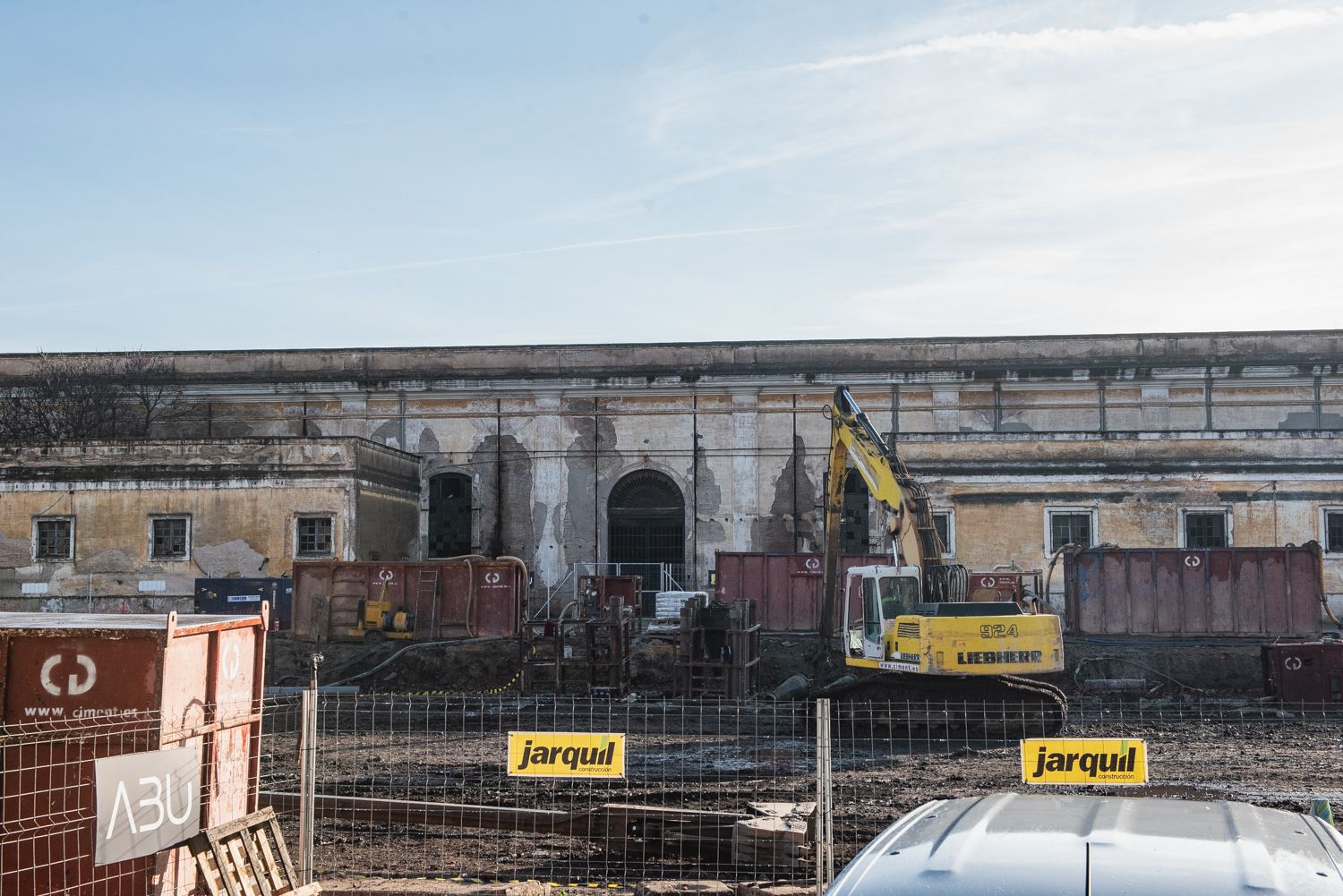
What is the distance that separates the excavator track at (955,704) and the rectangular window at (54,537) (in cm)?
1959

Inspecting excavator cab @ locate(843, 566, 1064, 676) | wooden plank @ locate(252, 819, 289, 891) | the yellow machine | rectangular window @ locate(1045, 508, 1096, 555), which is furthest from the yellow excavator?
rectangular window @ locate(1045, 508, 1096, 555)

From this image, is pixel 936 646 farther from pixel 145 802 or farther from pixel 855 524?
pixel 855 524

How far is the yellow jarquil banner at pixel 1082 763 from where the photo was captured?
7.62m

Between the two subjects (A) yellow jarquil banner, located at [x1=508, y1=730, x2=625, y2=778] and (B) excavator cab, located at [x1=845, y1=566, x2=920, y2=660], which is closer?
(A) yellow jarquil banner, located at [x1=508, y1=730, x2=625, y2=778]

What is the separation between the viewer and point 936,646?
16.8 meters

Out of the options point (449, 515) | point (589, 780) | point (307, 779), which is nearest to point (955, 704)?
point (589, 780)

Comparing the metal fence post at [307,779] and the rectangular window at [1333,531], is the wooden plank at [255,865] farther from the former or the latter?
the rectangular window at [1333,531]

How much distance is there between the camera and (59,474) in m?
29.8

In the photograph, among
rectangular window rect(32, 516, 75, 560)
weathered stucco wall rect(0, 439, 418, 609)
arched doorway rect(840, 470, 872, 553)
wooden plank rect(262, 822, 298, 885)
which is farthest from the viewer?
arched doorway rect(840, 470, 872, 553)

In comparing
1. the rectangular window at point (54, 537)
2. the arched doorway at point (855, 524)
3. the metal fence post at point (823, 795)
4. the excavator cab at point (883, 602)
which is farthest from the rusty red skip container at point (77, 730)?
the arched doorway at point (855, 524)

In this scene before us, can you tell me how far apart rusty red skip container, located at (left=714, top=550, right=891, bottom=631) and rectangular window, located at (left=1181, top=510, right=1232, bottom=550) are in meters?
7.27

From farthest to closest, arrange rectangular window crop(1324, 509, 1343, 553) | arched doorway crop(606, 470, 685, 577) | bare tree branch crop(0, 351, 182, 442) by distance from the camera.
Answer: bare tree branch crop(0, 351, 182, 442)
arched doorway crop(606, 470, 685, 577)
rectangular window crop(1324, 509, 1343, 553)

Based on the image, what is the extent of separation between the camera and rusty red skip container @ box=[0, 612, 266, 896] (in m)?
6.98

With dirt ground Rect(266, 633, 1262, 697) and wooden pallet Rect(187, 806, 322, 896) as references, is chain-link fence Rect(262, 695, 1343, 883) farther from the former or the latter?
dirt ground Rect(266, 633, 1262, 697)
